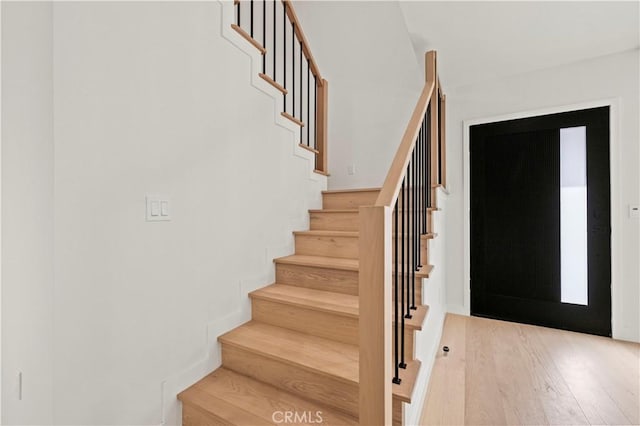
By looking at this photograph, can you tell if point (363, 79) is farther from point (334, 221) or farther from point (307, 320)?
point (307, 320)

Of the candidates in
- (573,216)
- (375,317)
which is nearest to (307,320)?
(375,317)

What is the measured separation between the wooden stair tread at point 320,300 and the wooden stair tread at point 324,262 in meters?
0.17

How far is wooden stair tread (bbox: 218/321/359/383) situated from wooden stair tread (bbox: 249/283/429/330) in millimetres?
173

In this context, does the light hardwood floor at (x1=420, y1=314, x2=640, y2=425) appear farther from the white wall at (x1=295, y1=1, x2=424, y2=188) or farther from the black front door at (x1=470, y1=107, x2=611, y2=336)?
the white wall at (x1=295, y1=1, x2=424, y2=188)

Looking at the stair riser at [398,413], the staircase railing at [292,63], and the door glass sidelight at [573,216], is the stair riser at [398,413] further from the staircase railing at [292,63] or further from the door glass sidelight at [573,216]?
the door glass sidelight at [573,216]

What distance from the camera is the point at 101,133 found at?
1155mm

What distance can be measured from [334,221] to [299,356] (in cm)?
122

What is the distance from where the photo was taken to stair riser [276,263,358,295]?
181 centimetres

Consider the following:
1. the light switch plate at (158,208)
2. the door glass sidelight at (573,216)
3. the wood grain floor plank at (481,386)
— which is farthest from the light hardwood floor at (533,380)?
the light switch plate at (158,208)

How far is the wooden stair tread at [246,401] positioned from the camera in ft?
4.14

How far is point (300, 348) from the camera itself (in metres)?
1.51

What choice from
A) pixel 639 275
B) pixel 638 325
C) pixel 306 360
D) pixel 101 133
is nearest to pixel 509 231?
pixel 639 275

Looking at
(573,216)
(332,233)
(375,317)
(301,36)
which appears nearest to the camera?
(375,317)

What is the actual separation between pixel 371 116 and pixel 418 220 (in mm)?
2252
